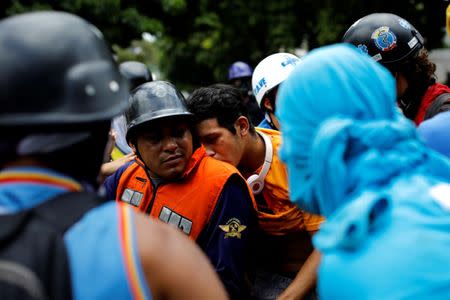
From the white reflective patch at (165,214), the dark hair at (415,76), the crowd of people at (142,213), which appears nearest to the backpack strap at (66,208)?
the crowd of people at (142,213)

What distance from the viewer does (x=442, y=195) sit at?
181cm

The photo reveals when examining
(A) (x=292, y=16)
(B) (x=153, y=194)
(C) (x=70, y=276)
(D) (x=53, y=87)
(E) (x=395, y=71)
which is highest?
(D) (x=53, y=87)

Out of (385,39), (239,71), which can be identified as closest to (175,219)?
(385,39)

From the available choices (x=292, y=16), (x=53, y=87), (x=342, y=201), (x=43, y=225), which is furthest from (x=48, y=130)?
(x=292, y=16)

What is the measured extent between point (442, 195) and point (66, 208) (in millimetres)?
1070

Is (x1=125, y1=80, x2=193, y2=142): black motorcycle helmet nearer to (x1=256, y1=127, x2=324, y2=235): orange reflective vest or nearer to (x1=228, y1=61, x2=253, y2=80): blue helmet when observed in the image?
(x1=256, y1=127, x2=324, y2=235): orange reflective vest

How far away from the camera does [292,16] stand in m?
17.5

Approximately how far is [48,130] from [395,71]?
3.08m

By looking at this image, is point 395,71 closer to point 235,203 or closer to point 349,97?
point 235,203

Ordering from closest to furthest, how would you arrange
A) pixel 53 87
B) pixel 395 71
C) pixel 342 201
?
1. pixel 53 87
2. pixel 342 201
3. pixel 395 71

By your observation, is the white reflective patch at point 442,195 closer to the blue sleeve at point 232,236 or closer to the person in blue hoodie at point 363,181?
the person in blue hoodie at point 363,181

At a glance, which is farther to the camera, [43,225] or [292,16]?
[292,16]

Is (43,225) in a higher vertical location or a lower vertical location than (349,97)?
lower

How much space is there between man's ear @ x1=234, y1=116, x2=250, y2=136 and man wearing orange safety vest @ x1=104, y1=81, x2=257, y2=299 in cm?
28
